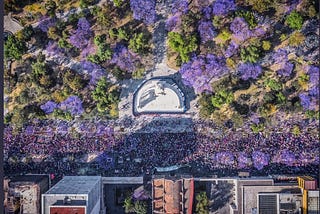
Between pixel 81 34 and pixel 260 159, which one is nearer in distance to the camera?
pixel 81 34

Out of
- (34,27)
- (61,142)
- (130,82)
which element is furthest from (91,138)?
(34,27)

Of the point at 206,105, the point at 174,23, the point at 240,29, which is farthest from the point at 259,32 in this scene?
the point at 206,105

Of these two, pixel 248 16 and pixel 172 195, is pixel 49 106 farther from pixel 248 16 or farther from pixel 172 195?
pixel 248 16

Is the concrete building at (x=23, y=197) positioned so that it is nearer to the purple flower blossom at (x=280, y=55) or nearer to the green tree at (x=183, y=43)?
the green tree at (x=183, y=43)

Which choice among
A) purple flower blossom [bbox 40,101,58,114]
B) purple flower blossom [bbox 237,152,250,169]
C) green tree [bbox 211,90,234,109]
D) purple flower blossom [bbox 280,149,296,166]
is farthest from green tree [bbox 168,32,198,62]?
purple flower blossom [bbox 280,149,296,166]

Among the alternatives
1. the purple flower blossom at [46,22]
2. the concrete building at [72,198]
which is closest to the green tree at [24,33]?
the purple flower blossom at [46,22]

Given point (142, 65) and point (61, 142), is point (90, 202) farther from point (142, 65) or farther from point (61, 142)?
point (142, 65)

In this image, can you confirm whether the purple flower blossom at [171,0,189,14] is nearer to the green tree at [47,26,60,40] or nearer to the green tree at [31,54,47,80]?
the green tree at [47,26,60,40]
